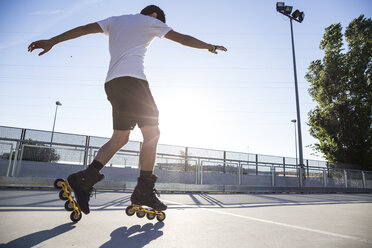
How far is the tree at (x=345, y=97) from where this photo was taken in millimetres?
21625

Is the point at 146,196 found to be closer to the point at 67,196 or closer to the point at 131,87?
the point at 67,196

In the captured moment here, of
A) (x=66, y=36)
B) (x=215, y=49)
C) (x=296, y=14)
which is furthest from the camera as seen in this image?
(x=296, y=14)

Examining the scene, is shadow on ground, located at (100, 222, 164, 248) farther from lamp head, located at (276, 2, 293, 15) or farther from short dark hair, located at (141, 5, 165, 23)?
lamp head, located at (276, 2, 293, 15)

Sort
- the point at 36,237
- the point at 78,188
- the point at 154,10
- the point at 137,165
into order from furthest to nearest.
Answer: the point at 137,165 < the point at 154,10 < the point at 78,188 < the point at 36,237

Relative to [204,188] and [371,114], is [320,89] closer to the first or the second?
[371,114]

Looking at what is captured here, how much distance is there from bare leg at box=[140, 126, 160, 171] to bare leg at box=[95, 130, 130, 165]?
0.19 meters

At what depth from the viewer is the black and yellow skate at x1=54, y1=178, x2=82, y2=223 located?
6.55 feet

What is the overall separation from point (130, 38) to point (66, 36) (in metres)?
0.61

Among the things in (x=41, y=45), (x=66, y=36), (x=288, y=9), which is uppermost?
(x=288, y=9)

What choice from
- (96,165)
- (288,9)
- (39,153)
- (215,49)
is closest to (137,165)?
(39,153)

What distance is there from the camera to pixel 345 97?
878 inches

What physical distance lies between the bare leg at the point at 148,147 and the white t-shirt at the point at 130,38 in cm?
53

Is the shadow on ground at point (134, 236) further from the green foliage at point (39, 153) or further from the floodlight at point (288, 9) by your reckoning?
the floodlight at point (288, 9)

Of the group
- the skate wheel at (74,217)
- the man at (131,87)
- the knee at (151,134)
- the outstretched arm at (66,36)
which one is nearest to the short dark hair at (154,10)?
the man at (131,87)
